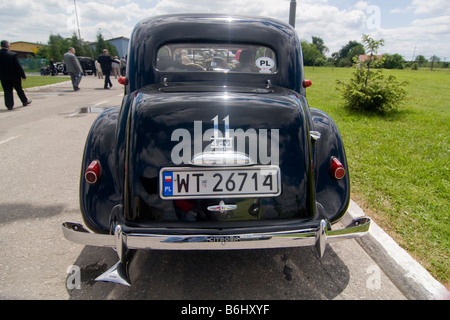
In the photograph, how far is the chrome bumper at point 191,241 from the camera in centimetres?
194

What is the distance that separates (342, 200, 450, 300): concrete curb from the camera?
2.18 metres

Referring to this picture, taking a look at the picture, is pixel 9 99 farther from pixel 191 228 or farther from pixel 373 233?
pixel 373 233

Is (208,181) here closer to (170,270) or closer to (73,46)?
(170,270)

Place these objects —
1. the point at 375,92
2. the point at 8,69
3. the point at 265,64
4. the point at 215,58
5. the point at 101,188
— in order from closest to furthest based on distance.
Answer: the point at 101,188 → the point at 265,64 → the point at 215,58 → the point at 375,92 → the point at 8,69

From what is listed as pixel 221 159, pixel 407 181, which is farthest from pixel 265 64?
pixel 407 181

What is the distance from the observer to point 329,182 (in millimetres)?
2447

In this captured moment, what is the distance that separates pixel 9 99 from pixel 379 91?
10.9 meters

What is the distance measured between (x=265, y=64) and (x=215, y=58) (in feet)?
2.16

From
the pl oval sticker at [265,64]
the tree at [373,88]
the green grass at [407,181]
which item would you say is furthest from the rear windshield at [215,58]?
the tree at [373,88]

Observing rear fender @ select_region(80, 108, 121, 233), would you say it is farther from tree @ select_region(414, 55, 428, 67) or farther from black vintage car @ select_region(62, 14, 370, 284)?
tree @ select_region(414, 55, 428, 67)

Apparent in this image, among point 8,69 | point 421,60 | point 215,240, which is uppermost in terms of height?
point 421,60

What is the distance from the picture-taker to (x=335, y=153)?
2.61 metres

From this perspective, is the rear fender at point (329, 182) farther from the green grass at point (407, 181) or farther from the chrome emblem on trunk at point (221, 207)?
the green grass at point (407, 181)

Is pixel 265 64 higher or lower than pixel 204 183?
higher
